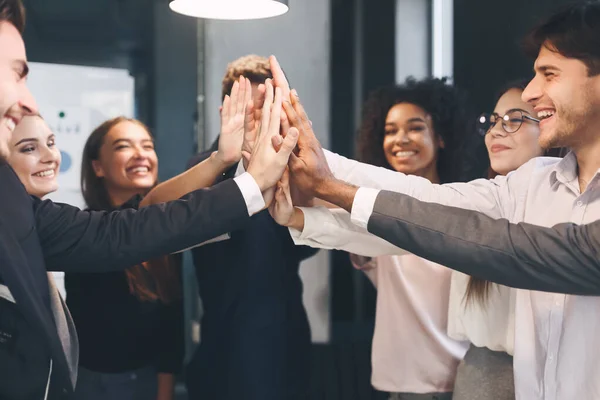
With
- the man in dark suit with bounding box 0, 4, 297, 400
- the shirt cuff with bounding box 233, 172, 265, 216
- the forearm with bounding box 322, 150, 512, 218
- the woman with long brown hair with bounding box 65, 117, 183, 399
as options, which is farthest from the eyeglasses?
the woman with long brown hair with bounding box 65, 117, 183, 399

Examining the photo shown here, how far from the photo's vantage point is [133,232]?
1750 mm

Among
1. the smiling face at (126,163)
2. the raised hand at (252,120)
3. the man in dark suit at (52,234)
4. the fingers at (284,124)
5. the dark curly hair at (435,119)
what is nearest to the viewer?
the man in dark suit at (52,234)

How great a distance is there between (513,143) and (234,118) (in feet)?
3.03

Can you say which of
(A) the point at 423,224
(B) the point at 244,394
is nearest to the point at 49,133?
(B) the point at 244,394

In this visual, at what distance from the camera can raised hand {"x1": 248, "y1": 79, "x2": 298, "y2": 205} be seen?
6.06 feet

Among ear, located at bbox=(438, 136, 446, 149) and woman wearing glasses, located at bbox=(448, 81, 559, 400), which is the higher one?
ear, located at bbox=(438, 136, 446, 149)

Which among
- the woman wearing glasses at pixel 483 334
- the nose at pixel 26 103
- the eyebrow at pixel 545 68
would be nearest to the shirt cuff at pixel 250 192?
the nose at pixel 26 103

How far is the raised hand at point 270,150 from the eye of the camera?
1847 millimetres

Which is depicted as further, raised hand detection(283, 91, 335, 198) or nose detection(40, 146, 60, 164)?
nose detection(40, 146, 60, 164)

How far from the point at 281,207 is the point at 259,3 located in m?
0.62

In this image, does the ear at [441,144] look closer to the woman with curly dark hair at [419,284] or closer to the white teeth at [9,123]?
the woman with curly dark hair at [419,284]

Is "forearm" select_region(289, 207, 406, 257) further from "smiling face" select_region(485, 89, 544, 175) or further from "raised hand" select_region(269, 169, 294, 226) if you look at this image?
"smiling face" select_region(485, 89, 544, 175)

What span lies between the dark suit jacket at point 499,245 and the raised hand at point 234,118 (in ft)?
2.32

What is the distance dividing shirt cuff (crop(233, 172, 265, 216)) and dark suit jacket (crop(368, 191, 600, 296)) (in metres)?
0.35
